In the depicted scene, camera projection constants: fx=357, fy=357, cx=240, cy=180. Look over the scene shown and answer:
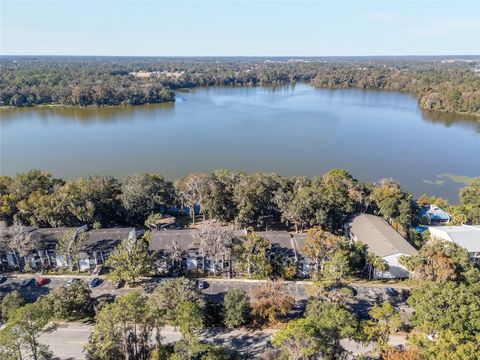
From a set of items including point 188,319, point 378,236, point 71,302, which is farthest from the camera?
point 378,236

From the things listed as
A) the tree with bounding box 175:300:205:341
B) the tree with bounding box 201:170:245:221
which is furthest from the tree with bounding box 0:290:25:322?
the tree with bounding box 201:170:245:221

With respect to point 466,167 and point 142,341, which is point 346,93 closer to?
point 466,167

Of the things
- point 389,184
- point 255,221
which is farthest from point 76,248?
point 389,184

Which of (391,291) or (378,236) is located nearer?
(391,291)

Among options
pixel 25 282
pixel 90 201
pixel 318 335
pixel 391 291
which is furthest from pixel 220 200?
pixel 318 335

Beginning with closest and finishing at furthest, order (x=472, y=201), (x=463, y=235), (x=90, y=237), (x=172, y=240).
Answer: (x=172, y=240) < (x=90, y=237) < (x=463, y=235) < (x=472, y=201)

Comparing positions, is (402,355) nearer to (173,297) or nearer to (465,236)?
(173,297)

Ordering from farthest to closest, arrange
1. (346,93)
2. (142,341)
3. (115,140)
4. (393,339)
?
(346,93) < (115,140) < (393,339) < (142,341)
